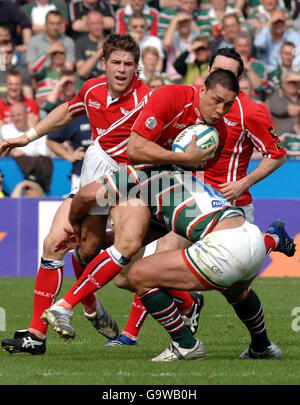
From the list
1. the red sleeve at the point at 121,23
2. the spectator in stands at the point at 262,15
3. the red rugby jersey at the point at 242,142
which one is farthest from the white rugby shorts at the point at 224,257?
the spectator in stands at the point at 262,15

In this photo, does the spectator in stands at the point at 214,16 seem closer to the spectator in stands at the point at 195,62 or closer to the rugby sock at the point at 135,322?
the spectator in stands at the point at 195,62

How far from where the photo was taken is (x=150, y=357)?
722 centimetres

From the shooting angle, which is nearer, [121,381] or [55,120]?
[121,381]

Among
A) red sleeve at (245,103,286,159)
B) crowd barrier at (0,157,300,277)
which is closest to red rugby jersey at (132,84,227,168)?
red sleeve at (245,103,286,159)

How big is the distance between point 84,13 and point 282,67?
371 cm

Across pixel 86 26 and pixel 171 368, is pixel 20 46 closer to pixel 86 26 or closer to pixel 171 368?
pixel 86 26

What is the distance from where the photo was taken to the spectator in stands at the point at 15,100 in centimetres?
1575

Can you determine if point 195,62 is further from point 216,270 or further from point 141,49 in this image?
point 216,270

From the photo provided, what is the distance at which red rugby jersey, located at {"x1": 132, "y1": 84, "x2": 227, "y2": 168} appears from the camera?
6836 mm

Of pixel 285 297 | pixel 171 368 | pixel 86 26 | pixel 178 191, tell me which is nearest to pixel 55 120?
pixel 178 191

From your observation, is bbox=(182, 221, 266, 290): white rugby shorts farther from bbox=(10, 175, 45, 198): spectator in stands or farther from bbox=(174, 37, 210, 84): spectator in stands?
bbox=(174, 37, 210, 84): spectator in stands

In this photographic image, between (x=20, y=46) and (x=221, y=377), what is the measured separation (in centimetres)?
1256

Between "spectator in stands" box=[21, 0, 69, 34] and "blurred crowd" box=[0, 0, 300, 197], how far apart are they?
0.02 m

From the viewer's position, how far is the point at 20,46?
17688 millimetres
